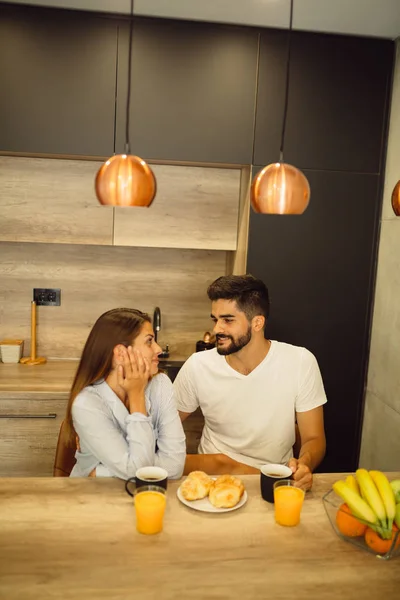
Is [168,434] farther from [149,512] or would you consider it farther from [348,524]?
[348,524]

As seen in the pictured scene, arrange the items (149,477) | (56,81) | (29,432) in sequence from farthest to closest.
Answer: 1. (29,432)
2. (56,81)
3. (149,477)

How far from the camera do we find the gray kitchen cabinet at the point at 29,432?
278cm

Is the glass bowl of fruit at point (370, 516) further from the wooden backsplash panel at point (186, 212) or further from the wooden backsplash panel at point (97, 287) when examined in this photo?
the wooden backsplash panel at point (97, 287)

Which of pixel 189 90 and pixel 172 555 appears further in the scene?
pixel 189 90

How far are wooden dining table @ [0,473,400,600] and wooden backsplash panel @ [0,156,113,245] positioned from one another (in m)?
1.69

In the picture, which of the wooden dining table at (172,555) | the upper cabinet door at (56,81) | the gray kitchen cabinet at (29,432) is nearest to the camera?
the wooden dining table at (172,555)

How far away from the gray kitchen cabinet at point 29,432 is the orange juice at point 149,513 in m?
1.55

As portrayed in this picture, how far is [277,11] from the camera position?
2.60 meters

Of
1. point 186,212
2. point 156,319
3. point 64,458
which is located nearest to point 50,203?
point 186,212

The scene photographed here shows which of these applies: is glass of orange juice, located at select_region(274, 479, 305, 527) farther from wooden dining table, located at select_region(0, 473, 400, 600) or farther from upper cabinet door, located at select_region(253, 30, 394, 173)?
upper cabinet door, located at select_region(253, 30, 394, 173)

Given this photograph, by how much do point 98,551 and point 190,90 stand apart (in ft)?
7.29

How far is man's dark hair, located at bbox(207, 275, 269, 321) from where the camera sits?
2.28 m

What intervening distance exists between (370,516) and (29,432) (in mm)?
1985

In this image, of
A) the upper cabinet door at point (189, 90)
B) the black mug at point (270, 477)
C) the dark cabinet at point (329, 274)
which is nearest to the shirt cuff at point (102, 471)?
the black mug at point (270, 477)
